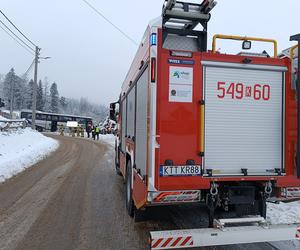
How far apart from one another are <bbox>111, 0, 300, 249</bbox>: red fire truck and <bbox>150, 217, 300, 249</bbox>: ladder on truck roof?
18mm

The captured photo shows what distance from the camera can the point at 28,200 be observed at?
790 centimetres

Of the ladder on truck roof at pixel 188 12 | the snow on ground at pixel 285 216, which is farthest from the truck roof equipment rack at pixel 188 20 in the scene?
the snow on ground at pixel 285 216

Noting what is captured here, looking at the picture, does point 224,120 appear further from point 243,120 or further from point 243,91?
point 243,91

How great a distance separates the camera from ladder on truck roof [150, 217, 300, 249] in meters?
4.03

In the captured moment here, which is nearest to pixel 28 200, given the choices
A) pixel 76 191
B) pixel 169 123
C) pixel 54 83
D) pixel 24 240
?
pixel 76 191

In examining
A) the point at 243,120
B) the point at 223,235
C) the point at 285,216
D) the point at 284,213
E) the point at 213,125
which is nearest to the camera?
the point at 223,235

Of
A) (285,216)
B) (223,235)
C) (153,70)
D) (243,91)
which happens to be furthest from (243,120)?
(285,216)

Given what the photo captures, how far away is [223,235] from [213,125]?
1.48m

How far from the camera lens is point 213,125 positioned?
15.4 ft

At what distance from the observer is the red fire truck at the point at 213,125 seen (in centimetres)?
450

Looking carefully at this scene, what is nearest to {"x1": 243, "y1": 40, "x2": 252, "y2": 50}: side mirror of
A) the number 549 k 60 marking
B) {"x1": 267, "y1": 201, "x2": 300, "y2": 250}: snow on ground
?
the number 549 k 60 marking

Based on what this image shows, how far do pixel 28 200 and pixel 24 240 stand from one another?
2.78 metres

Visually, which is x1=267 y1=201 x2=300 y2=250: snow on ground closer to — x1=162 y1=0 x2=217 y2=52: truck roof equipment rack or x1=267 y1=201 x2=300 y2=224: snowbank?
x1=267 y1=201 x2=300 y2=224: snowbank

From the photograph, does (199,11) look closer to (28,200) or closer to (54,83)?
(28,200)
